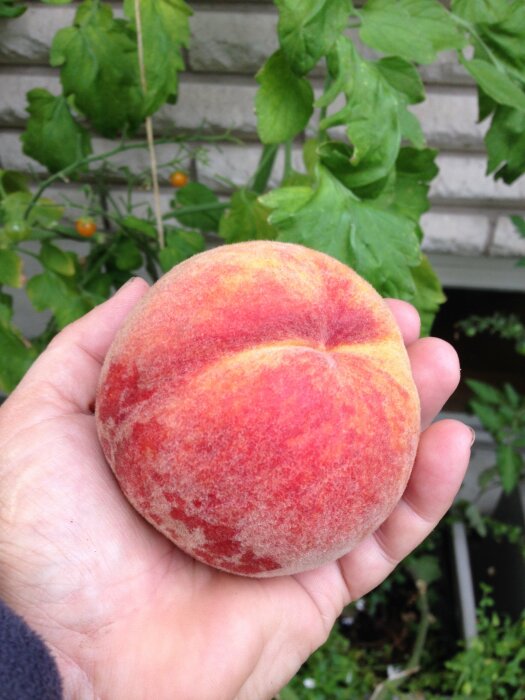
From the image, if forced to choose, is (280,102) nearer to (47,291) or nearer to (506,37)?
(506,37)

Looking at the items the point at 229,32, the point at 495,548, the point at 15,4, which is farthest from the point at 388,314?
the point at 495,548

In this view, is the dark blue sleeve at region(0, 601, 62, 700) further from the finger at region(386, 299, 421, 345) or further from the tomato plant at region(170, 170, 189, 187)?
the tomato plant at region(170, 170, 189, 187)

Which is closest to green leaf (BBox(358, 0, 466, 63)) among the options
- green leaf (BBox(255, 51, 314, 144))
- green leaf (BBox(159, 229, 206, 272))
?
green leaf (BBox(255, 51, 314, 144))

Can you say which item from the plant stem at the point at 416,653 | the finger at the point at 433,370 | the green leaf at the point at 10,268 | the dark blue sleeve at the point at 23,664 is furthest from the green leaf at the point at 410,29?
A: the plant stem at the point at 416,653

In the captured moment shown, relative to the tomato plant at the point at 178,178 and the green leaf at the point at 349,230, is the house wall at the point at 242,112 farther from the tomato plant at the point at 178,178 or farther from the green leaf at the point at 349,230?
the green leaf at the point at 349,230

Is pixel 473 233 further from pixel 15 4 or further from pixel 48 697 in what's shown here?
pixel 48 697

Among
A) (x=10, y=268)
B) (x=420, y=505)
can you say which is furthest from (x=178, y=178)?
(x=420, y=505)
